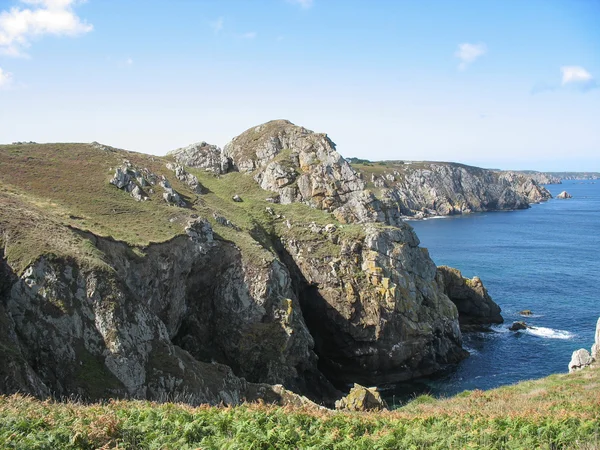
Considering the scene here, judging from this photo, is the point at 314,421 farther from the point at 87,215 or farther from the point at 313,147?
the point at 313,147

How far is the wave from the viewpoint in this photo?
59.5 metres

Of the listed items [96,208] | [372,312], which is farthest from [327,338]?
[96,208]

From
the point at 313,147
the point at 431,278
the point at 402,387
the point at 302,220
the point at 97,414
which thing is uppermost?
the point at 313,147

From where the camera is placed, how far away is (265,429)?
46.6 feet

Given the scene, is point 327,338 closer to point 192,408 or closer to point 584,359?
point 584,359

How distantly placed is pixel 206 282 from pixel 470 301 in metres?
40.9

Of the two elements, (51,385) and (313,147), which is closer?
(51,385)

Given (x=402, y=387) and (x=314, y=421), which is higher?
(x=314, y=421)

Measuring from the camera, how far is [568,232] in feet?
444

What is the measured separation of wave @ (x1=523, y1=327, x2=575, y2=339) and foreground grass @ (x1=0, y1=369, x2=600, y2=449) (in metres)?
48.9

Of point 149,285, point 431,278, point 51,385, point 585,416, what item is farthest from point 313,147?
point 585,416

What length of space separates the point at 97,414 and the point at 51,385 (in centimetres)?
1367

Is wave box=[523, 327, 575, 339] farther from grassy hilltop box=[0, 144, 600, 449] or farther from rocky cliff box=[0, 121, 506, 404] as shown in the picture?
grassy hilltop box=[0, 144, 600, 449]

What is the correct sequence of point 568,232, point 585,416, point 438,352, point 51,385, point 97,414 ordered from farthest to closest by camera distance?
1. point 568,232
2. point 438,352
3. point 51,385
4. point 585,416
5. point 97,414
